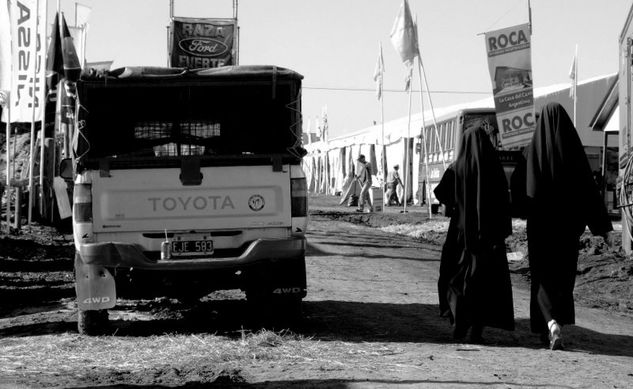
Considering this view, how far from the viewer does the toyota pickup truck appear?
28.5ft

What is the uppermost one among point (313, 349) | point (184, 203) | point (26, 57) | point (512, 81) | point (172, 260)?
point (26, 57)

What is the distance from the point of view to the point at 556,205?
837 cm

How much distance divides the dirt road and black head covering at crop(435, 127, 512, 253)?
92 centimetres

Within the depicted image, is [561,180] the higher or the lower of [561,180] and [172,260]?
the higher

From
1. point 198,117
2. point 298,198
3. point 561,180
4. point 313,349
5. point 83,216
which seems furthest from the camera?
point 198,117

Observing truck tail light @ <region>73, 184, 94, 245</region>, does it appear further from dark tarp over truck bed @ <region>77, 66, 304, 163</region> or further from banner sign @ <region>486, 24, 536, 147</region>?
banner sign @ <region>486, 24, 536, 147</region>

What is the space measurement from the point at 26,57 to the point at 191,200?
1102cm

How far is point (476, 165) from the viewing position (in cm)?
841

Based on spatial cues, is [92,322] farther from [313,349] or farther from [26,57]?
[26,57]

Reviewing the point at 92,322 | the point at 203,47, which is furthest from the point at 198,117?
the point at 203,47

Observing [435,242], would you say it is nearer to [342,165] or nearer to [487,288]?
[487,288]

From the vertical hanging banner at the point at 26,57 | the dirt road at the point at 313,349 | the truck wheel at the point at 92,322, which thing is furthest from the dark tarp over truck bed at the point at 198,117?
the vertical hanging banner at the point at 26,57

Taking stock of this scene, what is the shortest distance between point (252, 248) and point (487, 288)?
2.00m

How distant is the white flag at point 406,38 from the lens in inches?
1121
